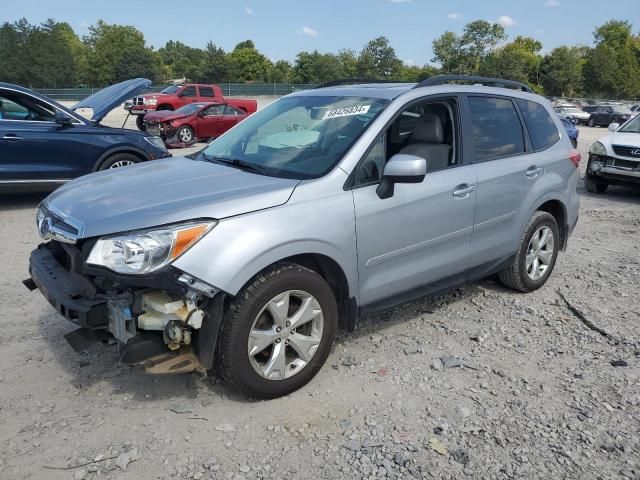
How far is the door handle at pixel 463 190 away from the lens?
13.1 feet

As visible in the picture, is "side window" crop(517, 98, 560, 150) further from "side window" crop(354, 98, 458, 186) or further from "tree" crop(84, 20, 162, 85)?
"tree" crop(84, 20, 162, 85)

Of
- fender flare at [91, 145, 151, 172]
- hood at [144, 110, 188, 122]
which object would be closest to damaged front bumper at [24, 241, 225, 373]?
fender flare at [91, 145, 151, 172]

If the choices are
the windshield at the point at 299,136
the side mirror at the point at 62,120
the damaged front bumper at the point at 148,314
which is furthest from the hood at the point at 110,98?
the damaged front bumper at the point at 148,314

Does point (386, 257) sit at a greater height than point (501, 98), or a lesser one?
lesser

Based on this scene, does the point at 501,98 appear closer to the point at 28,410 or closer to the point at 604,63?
the point at 28,410

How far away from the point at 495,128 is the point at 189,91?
22.3 m

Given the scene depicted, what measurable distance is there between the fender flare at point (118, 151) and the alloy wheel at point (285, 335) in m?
5.80

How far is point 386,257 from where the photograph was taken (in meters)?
3.59

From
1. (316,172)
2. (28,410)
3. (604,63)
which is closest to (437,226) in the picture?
(316,172)

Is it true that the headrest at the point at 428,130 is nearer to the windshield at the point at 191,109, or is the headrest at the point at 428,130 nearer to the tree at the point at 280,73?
the windshield at the point at 191,109

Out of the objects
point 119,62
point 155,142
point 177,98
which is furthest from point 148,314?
point 119,62

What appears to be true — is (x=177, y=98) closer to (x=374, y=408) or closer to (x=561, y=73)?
(x=374, y=408)

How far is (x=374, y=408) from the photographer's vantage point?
3242 mm

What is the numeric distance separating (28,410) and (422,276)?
8.48 feet
